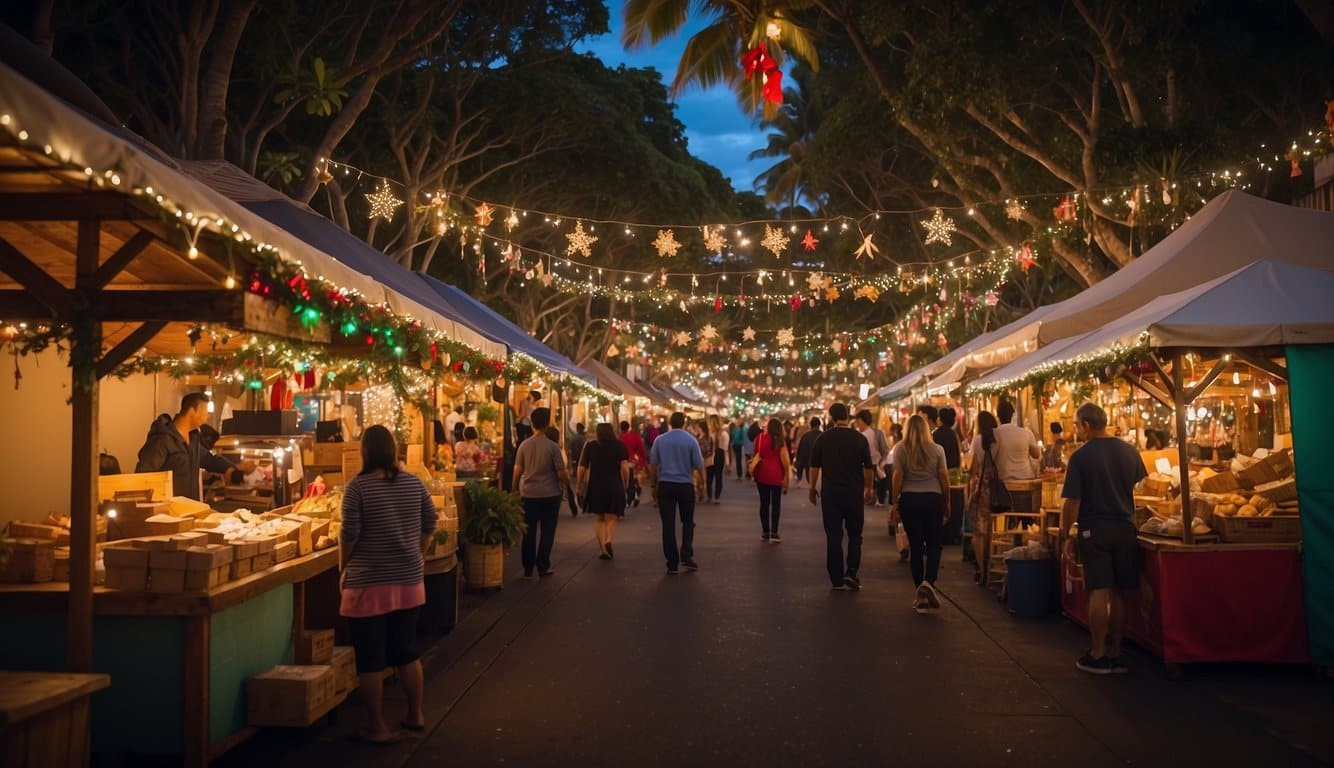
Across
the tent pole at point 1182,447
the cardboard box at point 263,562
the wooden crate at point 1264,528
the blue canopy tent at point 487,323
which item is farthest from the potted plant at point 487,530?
the wooden crate at point 1264,528

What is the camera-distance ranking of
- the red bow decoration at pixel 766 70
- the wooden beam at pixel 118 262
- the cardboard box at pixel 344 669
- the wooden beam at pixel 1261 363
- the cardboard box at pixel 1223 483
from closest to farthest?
the wooden beam at pixel 118 262 → the cardboard box at pixel 344 669 → the wooden beam at pixel 1261 363 → the cardboard box at pixel 1223 483 → the red bow decoration at pixel 766 70

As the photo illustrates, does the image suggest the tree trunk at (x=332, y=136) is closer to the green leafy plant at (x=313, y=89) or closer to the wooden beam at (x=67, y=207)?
the green leafy plant at (x=313, y=89)

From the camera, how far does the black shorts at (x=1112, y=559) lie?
7.46 meters

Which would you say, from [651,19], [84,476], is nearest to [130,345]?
[84,476]

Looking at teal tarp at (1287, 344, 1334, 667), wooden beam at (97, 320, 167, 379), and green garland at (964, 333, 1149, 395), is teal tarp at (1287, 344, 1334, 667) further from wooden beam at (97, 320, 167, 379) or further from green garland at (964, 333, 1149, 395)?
wooden beam at (97, 320, 167, 379)

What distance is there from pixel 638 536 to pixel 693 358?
40369mm

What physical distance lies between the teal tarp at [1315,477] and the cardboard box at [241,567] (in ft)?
21.9

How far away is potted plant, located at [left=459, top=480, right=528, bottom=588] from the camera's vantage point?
1072 centimetres

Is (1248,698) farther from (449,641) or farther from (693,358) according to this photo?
(693,358)

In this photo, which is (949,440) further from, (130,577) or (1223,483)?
(130,577)

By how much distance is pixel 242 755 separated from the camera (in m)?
5.71

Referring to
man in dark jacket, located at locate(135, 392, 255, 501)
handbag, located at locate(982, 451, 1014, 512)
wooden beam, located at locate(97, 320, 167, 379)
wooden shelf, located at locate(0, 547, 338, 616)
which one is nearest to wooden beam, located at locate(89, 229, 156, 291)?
wooden beam, located at locate(97, 320, 167, 379)

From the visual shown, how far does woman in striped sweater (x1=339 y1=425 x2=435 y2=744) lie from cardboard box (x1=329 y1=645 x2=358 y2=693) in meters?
0.53

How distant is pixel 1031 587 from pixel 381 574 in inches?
241
